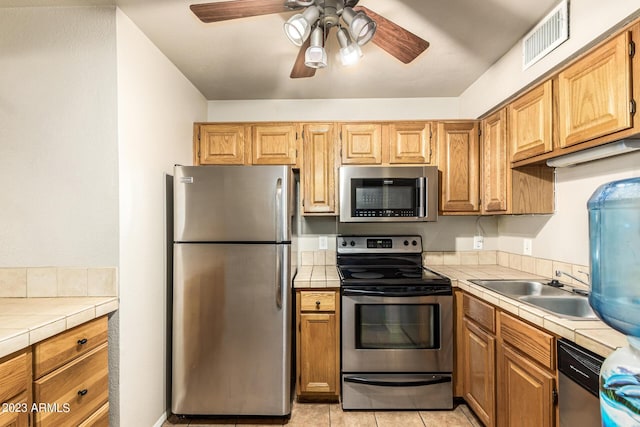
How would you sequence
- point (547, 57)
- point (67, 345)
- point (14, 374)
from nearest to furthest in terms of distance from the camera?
point (14, 374) → point (67, 345) → point (547, 57)

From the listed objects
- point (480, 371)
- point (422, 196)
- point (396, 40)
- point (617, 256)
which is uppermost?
point (396, 40)

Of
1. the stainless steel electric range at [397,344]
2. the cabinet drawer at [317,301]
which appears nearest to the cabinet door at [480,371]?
the stainless steel electric range at [397,344]

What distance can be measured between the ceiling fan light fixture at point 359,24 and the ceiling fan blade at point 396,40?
0.22 feet

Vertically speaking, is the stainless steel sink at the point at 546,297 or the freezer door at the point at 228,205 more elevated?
the freezer door at the point at 228,205

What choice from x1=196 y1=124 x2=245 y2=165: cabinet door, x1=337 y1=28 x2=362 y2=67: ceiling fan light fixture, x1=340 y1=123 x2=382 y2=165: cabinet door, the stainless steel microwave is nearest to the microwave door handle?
the stainless steel microwave

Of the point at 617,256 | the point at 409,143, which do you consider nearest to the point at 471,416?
→ the point at 617,256

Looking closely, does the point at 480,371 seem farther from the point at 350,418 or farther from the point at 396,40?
the point at 396,40

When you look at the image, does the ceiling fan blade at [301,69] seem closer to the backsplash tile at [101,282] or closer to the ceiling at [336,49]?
the ceiling at [336,49]

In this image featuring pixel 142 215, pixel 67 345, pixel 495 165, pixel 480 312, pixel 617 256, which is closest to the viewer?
pixel 617 256

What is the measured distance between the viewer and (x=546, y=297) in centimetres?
179

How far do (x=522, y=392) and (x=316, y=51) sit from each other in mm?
1868

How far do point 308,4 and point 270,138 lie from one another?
4.32 feet

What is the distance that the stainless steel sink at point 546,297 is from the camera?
1.73 m

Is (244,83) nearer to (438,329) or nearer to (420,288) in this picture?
(420,288)
